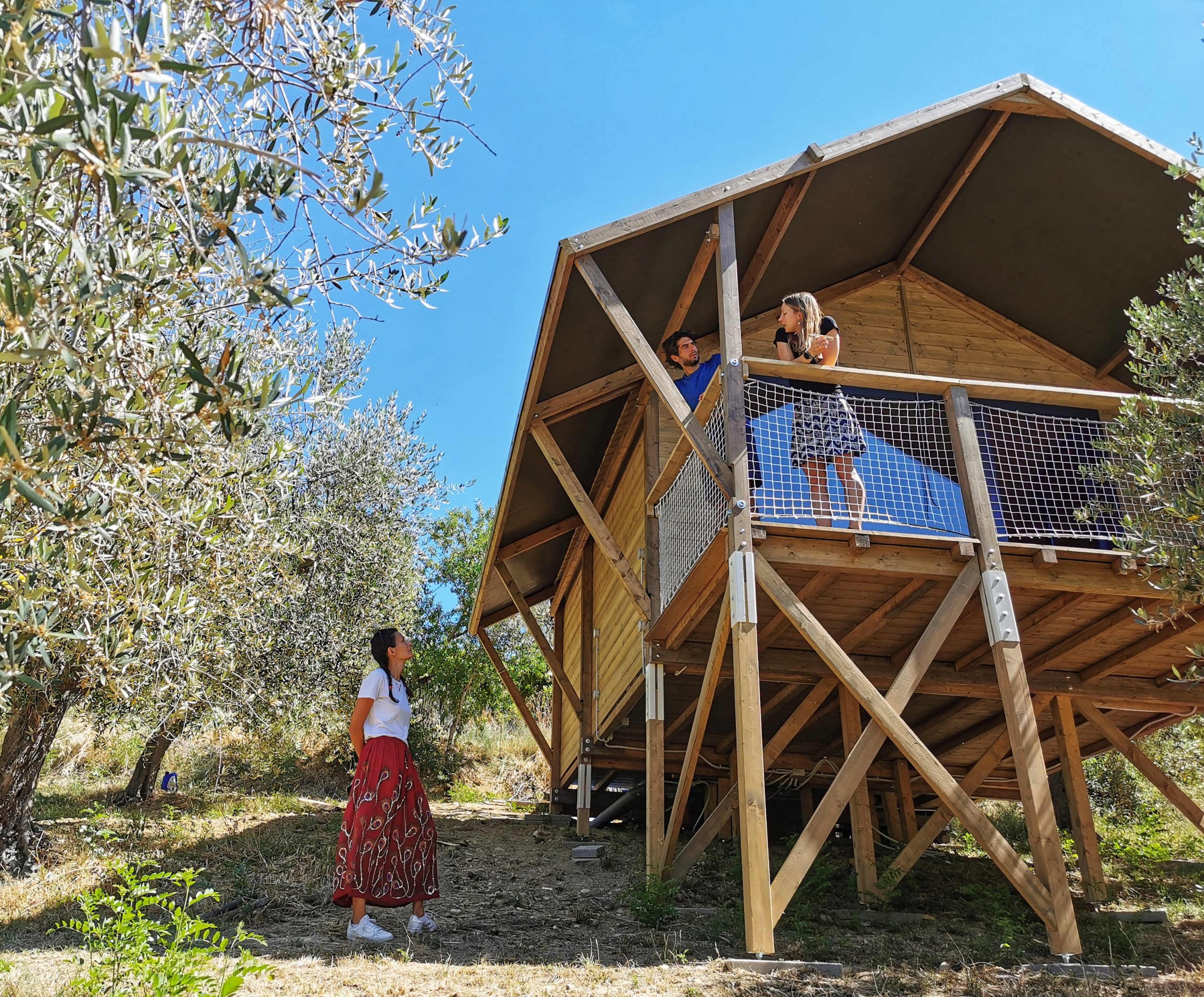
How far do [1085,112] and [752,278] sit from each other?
3.01 m

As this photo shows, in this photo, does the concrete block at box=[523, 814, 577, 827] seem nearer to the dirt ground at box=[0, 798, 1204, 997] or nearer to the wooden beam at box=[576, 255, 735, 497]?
the dirt ground at box=[0, 798, 1204, 997]

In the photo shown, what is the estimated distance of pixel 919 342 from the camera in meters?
10.1

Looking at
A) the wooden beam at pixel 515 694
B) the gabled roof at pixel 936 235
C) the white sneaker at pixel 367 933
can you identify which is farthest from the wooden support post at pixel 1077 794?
the wooden beam at pixel 515 694

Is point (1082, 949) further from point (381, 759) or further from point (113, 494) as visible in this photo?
point (113, 494)

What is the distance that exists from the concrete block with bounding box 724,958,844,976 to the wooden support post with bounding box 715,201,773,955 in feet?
0.44

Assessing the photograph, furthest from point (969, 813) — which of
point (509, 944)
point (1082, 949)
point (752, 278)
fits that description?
A: point (752, 278)

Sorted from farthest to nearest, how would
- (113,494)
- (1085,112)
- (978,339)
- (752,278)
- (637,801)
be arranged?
(637,801) < (978,339) < (752,278) < (1085,112) < (113,494)

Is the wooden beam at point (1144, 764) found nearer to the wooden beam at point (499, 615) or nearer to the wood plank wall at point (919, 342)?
the wood plank wall at point (919, 342)

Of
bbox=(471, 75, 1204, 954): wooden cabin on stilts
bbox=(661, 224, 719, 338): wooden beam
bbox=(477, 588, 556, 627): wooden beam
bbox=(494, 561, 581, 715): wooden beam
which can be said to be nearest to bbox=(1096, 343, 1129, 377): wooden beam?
bbox=(471, 75, 1204, 954): wooden cabin on stilts

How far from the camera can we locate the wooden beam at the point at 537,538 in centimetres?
1170

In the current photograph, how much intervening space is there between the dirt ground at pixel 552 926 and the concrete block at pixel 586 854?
0.24ft

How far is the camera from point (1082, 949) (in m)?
5.59

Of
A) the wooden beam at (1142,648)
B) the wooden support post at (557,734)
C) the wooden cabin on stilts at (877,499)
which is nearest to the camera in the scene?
the wooden cabin on stilts at (877,499)

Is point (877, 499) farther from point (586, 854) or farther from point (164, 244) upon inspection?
point (164, 244)
